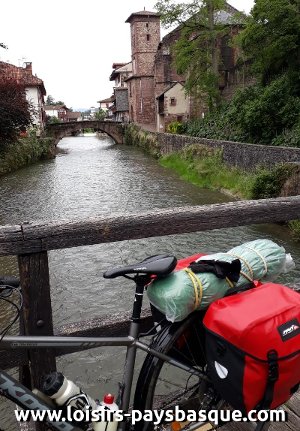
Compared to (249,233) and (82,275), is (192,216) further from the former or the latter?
(249,233)

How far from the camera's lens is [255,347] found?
1.59m

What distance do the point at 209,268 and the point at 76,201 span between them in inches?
531

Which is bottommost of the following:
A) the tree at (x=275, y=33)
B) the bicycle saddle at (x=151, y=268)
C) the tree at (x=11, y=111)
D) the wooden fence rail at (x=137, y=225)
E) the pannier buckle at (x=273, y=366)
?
the pannier buckle at (x=273, y=366)

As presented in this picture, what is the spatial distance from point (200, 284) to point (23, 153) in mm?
25529

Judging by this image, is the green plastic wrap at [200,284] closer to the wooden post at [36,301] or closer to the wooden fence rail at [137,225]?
the wooden fence rail at [137,225]

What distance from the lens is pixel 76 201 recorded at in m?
15.0

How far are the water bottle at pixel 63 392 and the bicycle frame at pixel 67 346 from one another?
0.05 metres

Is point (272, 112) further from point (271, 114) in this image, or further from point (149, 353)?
point (149, 353)

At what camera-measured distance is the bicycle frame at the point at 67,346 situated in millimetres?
1595

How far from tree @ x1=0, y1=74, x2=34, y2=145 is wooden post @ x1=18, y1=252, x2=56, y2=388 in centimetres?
1782

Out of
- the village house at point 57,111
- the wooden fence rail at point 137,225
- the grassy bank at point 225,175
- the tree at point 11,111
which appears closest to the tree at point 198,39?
the grassy bank at point 225,175

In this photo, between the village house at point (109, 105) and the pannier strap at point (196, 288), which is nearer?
the pannier strap at point (196, 288)

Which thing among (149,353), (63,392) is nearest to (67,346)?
(63,392)

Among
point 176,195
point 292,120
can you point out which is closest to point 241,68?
point 292,120
